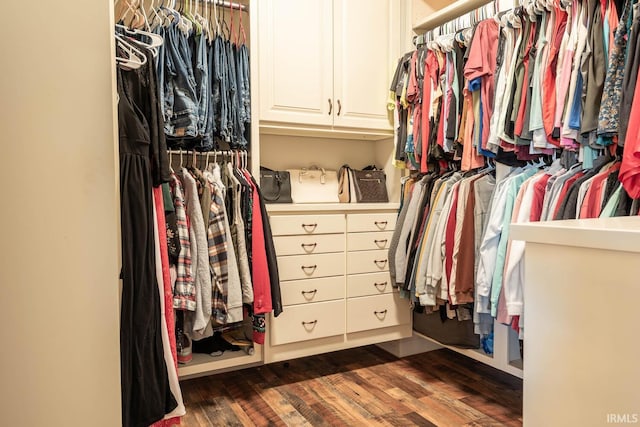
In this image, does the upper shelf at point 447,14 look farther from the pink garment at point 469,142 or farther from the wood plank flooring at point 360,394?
the wood plank flooring at point 360,394

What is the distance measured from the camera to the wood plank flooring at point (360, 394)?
190cm

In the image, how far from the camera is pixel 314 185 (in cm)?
271

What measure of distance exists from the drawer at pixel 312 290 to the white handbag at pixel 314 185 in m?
0.57

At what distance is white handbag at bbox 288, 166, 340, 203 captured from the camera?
2.65 metres

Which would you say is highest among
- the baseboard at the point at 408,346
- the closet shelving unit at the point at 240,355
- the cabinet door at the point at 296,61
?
the cabinet door at the point at 296,61

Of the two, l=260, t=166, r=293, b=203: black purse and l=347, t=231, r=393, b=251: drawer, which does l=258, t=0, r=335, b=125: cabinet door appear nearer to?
l=260, t=166, r=293, b=203: black purse

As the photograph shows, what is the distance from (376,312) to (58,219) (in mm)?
1949

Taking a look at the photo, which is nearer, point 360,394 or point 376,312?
point 360,394

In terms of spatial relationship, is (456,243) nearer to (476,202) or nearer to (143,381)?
(476,202)

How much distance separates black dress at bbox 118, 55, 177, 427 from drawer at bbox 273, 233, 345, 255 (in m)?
0.83

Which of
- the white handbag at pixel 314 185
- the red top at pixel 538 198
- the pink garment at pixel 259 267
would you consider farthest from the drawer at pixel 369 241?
the red top at pixel 538 198

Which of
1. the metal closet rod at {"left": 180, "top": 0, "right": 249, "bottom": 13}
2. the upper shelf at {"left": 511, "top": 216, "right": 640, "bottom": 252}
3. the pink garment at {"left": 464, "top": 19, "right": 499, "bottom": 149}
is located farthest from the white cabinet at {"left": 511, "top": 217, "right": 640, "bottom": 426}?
the metal closet rod at {"left": 180, "top": 0, "right": 249, "bottom": 13}

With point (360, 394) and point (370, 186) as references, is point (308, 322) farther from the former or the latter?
point (370, 186)

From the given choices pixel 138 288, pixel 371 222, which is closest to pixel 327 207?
pixel 371 222
